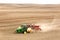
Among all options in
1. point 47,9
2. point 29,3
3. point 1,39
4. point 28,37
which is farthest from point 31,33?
point 29,3

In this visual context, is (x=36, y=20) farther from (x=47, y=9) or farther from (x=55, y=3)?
(x=55, y=3)

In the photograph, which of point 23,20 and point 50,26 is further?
point 23,20

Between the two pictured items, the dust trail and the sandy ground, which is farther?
A: the dust trail

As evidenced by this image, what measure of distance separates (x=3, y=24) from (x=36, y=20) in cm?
37

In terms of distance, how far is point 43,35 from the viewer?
1.50 metres

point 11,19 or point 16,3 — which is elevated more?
point 16,3

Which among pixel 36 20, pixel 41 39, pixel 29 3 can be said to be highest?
pixel 29 3

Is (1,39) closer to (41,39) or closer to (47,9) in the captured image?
(41,39)

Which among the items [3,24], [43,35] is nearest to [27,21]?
[3,24]

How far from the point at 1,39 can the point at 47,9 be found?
1224mm

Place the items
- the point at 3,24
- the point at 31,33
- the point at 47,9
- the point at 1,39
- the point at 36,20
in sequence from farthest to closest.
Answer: the point at 47,9 → the point at 36,20 → the point at 3,24 → the point at 31,33 → the point at 1,39

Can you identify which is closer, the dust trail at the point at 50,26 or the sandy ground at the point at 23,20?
the sandy ground at the point at 23,20

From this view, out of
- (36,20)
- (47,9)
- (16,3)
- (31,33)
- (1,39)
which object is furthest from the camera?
(16,3)

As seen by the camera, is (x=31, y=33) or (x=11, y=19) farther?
(x=11, y=19)
